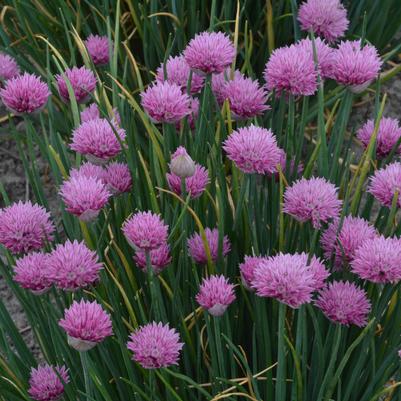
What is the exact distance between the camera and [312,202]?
116cm

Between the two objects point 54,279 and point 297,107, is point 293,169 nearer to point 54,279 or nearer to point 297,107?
point 54,279

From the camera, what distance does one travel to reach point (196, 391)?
4.62 ft

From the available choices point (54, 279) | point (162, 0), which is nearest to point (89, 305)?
point (54, 279)

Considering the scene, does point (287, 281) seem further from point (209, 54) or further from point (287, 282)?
point (209, 54)

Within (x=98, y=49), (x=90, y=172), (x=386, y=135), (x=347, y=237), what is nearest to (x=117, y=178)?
(x=90, y=172)

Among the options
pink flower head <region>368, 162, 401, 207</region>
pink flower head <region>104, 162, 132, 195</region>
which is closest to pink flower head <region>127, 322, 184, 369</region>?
pink flower head <region>104, 162, 132, 195</region>

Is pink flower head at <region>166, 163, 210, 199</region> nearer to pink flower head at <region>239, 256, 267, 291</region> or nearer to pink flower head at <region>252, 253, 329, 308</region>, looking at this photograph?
pink flower head at <region>239, 256, 267, 291</region>

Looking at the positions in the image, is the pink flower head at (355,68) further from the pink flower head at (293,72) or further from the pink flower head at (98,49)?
the pink flower head at (98,49)

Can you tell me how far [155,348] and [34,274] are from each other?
220 millimetres

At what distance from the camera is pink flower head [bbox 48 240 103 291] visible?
1.10 m

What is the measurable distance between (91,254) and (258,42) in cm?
132

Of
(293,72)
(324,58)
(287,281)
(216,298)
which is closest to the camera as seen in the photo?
(287,281)

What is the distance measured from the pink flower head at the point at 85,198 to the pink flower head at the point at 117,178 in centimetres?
14

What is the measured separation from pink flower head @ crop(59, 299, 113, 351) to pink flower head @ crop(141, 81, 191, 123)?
315 millimetres
